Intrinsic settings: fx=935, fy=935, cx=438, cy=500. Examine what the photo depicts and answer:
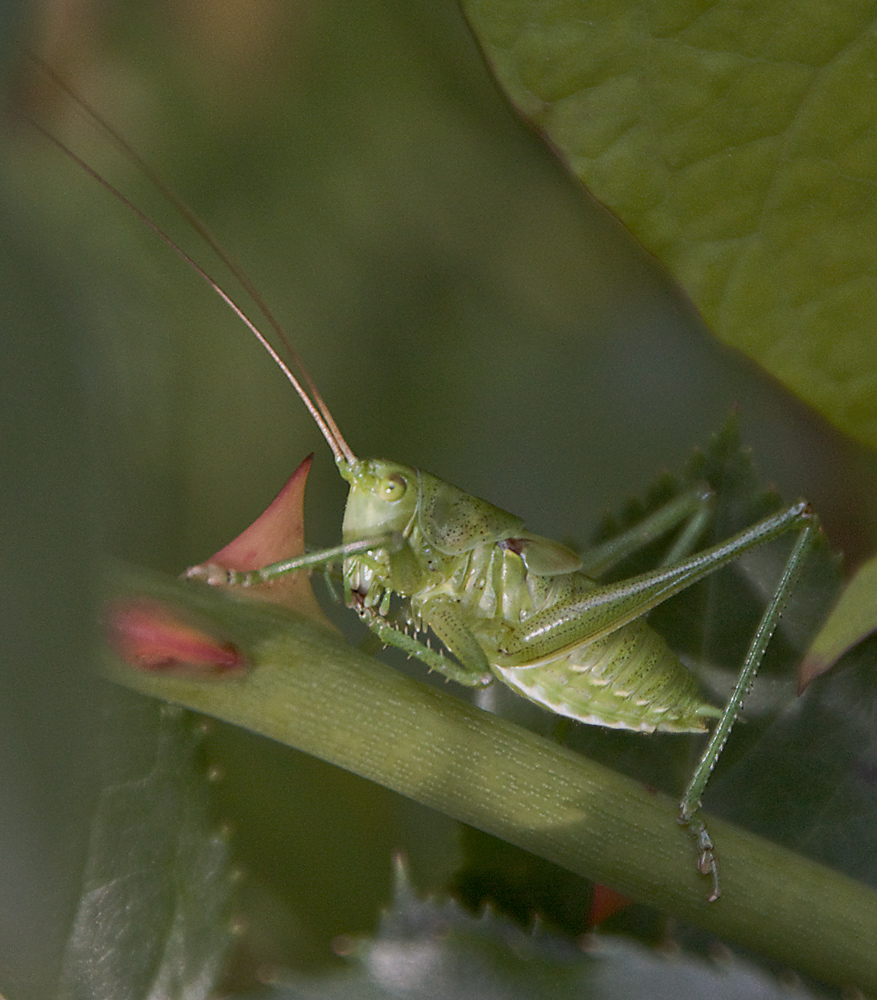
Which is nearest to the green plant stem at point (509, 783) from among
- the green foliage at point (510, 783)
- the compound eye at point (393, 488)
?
the green foliage at point (510, 783)

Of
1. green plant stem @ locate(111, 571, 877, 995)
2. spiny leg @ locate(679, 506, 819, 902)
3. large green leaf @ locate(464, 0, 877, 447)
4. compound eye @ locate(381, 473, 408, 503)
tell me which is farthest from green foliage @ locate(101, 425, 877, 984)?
compound eye @ locate(381, 473, 408, 503)

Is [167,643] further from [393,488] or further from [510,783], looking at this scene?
[393,488]

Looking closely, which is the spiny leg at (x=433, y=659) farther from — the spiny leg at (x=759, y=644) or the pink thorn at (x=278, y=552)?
the pink thorn at (x=278, y=552)

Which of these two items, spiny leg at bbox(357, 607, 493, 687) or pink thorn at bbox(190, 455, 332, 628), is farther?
spiny leg at bbox(357, 607, 493, 687)

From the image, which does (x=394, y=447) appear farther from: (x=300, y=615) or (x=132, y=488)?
(x=132, y=488)

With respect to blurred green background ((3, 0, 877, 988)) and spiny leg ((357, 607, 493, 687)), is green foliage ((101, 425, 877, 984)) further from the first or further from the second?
blurred green background ((3, 0, 877, 988))
